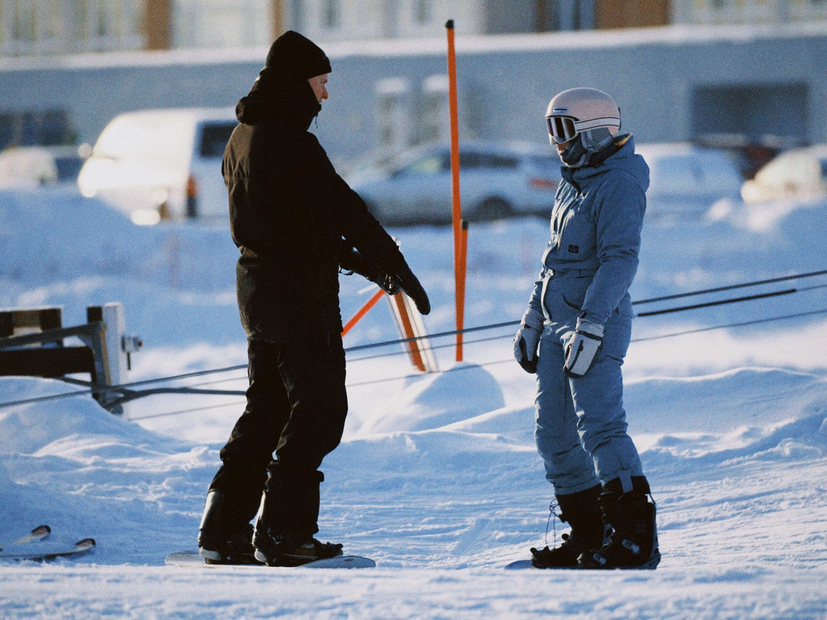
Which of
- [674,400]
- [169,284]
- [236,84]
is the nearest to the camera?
[674,400]

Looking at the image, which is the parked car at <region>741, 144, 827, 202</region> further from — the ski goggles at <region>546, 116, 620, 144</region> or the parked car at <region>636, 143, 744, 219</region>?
the ski goggles at <region>546, 116, 620, 144</region>

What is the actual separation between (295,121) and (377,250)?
0.47 meters

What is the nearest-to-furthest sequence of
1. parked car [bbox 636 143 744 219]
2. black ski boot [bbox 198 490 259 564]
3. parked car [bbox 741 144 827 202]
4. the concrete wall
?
1. black ski boot [bbox 198 490 259 564]
2. parked car [bbox 636 143 744 219]
3. parked car [bbox 741 144 827 202]
4. the concrete wall

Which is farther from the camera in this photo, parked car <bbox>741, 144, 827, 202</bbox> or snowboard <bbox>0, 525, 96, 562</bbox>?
parked car <bbox>741, 144, 827, 202</bbox>

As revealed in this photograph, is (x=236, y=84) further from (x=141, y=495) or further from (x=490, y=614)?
(x=490, y=614)

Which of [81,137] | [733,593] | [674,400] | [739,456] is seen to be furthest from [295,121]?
[81,137]

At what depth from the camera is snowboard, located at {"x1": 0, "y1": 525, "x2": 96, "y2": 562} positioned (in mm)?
4176

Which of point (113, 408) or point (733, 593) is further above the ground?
point (733, 593)

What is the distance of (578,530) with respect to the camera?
3908mm

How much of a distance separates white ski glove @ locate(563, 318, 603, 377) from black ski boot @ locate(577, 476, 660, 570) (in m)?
0.39

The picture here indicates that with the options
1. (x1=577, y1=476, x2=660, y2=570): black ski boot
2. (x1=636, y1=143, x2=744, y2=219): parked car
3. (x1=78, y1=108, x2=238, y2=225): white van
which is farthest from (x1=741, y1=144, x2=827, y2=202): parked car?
(x1=577, y1=476, x2=660, y2=570): black ski boot

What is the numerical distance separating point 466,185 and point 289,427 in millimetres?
13700

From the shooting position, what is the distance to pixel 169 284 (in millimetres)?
12867

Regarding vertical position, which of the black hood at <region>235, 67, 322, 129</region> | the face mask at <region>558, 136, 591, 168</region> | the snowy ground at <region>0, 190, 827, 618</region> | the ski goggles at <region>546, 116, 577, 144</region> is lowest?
the snowy ground at <region>0, 190, 827, 618</region>
